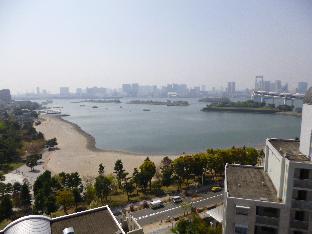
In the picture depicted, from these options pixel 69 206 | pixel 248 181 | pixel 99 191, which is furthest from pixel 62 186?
pixel 248 181

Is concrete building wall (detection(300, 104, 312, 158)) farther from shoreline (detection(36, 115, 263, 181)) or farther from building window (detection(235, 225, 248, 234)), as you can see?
shoreline (detection(36, 115, 263, 181))

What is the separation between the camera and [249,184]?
31.4 ft

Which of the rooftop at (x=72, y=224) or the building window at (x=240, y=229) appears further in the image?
the rooftop at (x=72, y=224)

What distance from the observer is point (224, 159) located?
21812mm

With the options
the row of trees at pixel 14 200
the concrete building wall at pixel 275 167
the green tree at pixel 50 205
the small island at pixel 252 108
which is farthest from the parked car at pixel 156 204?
the small island at pixel 252 108

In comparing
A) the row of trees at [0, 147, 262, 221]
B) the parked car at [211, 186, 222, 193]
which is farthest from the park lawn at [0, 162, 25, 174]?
the parked car at [211, 186, 222, 193]

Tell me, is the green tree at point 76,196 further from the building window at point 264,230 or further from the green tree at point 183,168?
the building window at point 264,230

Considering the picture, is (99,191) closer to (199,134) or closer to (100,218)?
(100,218)

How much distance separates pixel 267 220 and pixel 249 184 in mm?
1511

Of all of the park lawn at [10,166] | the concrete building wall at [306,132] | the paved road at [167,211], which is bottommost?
the park lawn at [10,166]

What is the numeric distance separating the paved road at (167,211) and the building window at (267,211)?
7.81 m

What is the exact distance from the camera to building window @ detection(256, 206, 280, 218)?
8211mm

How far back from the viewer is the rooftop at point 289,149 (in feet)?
27.7

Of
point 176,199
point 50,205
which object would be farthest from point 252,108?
point 50,205
